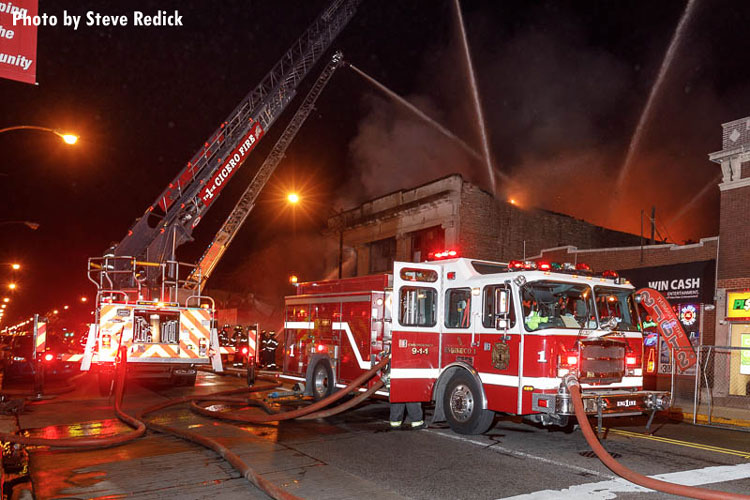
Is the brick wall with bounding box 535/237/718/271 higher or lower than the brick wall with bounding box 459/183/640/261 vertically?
lower

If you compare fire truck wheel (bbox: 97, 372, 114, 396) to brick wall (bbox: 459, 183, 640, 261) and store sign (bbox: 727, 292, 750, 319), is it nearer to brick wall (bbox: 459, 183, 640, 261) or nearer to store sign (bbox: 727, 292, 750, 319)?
store sign (bbox: 727, 292, 750, 319)

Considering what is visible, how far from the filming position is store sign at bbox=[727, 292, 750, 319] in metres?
15.3

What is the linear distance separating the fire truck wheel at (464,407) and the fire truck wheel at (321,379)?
3.04 metres

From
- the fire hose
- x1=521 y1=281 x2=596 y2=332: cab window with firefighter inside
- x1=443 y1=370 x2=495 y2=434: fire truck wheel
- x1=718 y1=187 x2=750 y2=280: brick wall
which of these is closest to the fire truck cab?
the fire hose

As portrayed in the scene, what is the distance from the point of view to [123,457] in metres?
7.48

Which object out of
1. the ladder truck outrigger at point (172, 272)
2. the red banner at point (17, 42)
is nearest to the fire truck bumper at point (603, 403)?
the red banner at point (17, 42)

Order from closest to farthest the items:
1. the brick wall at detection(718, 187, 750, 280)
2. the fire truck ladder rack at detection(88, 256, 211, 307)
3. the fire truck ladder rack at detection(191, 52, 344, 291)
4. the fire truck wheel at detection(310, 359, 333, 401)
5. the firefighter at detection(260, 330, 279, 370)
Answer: the fire truck wheel at detection(310, 359, 333, 401), the fire truck ladder rack at detection(88, 256, 211, 307), the brick wall at detection(718, 187, 750, 280), the fire truck ladder rack at detection(191, 52, 344, 291), the firefighter at detection(260, 330, 279, 370)

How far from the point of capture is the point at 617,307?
30.9 feet

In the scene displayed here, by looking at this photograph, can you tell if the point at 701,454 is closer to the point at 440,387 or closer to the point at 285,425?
the point at 440,387

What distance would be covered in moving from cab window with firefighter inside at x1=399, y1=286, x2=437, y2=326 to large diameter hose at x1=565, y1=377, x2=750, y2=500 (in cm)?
264

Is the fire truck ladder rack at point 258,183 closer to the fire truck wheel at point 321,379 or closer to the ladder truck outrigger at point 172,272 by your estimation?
the ladder truck outrigger at point 172,272

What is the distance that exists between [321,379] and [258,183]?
11550 millimetres

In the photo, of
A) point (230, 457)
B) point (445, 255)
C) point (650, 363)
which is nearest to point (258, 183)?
point (445, 255)

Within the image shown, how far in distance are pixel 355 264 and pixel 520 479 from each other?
27477mm
